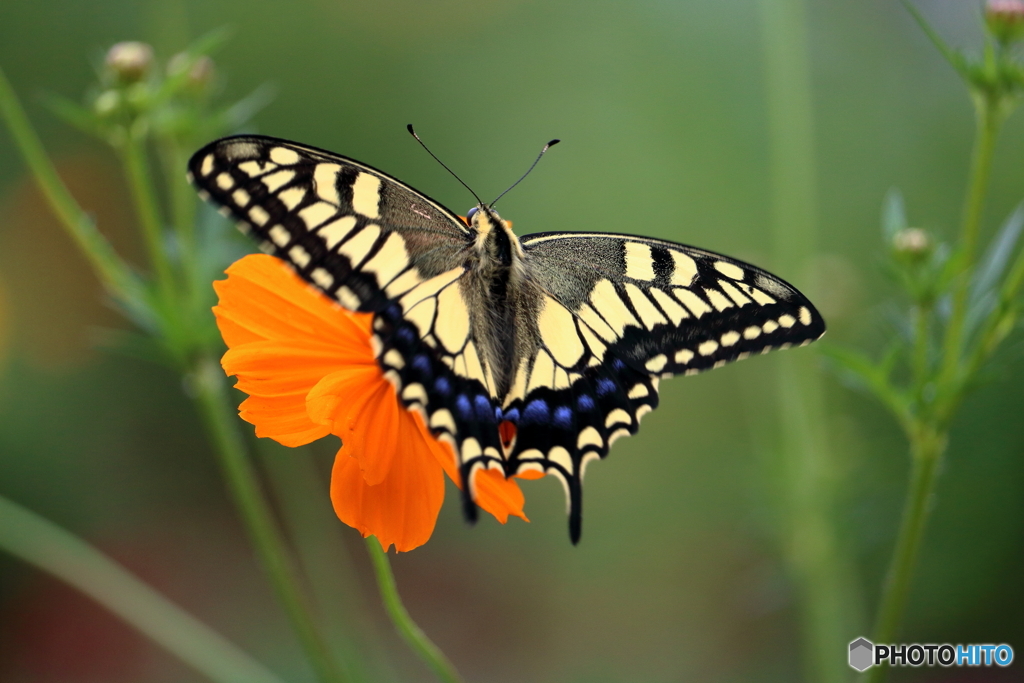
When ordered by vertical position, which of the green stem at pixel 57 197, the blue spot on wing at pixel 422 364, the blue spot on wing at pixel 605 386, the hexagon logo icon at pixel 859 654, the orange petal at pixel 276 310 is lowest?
the hexagon logo icon at pixel 859 654

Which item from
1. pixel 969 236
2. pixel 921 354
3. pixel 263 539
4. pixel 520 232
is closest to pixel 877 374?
pixel 921 354

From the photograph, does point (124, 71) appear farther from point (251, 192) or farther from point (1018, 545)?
point (1018, 545)

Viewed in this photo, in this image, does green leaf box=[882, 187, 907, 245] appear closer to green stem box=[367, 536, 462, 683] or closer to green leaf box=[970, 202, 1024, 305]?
green leaf box=[970, 202, 1024, 305]

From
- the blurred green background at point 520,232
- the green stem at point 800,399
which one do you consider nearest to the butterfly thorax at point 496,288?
the green stem at point 800,399

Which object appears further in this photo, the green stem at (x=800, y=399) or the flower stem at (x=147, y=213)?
the green stem at (x=800, y=399)

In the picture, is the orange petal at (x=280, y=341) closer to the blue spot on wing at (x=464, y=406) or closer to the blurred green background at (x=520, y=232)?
the blue spot on wing at (x=464, y=406)

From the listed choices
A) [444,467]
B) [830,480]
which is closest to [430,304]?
[444,467]
